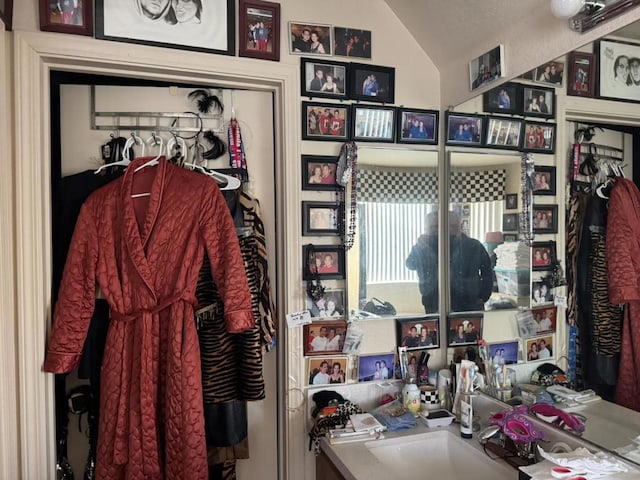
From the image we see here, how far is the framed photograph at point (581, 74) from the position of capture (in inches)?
47.9

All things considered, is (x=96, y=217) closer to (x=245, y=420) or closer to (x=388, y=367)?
(x=245, y=420)

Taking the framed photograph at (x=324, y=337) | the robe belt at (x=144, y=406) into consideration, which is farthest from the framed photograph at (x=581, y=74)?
the robe belt at (x=144, y=406)

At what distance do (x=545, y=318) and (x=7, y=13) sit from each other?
2088 mm

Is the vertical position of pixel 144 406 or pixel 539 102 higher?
pixel 539 102

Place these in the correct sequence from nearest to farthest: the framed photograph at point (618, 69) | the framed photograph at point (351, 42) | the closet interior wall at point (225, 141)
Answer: the framed photograph at point (618, 69)
the closet interior wall at point (225, 141)
the framed photograph at point (351, 42)

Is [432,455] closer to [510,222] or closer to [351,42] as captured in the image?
[510,222]

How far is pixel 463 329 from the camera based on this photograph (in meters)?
1.87

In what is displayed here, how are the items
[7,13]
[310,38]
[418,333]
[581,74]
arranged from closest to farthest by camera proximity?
[581,74] < [7,13] < [310,38] < [418,333]

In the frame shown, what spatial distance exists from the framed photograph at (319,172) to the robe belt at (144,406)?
668 mm

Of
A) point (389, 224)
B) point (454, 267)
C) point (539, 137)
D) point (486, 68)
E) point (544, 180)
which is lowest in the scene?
point (454, 267)

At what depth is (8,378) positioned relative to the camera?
1342 millimetres

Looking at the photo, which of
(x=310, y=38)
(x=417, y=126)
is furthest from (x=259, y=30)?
(x=417, y=126)

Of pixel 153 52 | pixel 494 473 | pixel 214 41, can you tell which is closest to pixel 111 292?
pixel 153 52

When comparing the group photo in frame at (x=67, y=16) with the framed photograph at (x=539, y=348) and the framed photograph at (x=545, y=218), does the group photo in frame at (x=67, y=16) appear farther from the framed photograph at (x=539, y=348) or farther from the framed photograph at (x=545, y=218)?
the framed photograph at (x=539, y=348)
